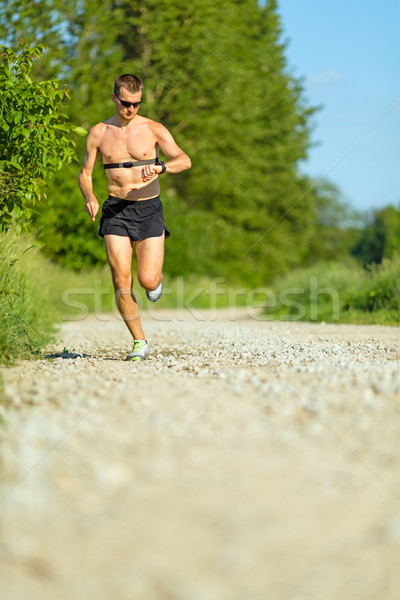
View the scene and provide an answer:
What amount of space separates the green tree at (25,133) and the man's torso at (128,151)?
0.32 m

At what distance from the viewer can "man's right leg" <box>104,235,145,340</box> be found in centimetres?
631

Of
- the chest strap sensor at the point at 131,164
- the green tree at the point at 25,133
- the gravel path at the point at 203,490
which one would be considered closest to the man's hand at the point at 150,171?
the chest strap sensor at the point at 131,164

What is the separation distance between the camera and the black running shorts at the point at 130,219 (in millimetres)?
6375

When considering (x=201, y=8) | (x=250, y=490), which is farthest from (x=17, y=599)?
(x=201, y=8)

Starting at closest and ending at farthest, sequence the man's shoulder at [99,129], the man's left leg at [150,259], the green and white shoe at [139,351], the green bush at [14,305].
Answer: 1. the green bush at [14,305]
2. the green and white shoe at [139,351]
3. the man's shoulder at [99,129]
4. the man's left leg at [150,259]

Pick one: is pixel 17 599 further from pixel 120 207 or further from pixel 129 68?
pixel 129 68

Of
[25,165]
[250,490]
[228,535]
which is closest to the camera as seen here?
[228,535]

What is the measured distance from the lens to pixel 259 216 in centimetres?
3709

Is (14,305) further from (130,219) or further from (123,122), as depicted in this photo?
(123,122)

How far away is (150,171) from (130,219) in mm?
660

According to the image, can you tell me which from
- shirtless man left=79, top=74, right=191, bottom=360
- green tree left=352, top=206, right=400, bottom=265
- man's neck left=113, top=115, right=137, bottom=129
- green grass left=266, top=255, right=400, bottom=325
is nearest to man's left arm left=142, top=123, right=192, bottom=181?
shirtless man left=79, top=74, right=191, bottom=360

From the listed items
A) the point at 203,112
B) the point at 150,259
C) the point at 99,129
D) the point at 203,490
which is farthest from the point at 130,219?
the point at 203,112

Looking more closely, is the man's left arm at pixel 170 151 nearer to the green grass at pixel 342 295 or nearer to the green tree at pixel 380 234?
the green grass at pixel 342 295

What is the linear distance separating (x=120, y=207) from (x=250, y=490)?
4.39m
